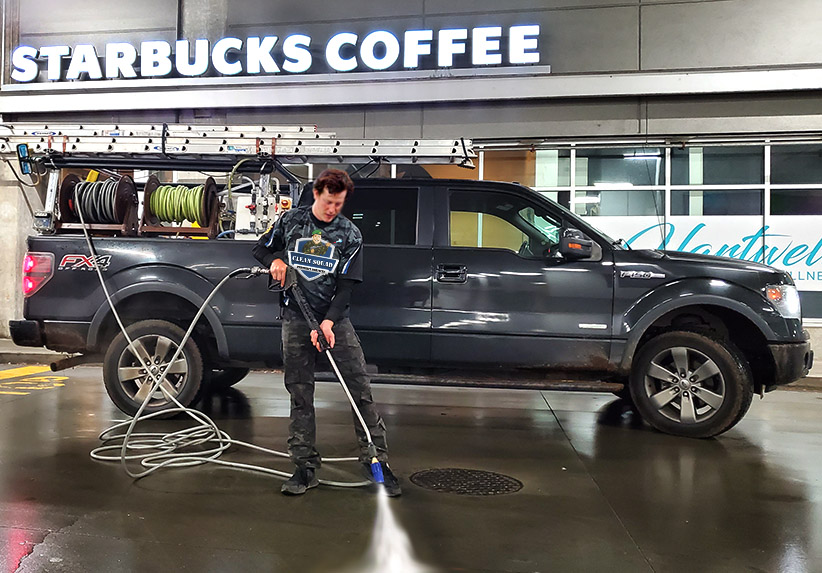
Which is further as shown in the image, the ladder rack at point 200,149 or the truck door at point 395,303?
the ladder rack at point 200,149

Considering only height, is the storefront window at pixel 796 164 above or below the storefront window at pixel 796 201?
above

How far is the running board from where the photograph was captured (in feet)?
16.8

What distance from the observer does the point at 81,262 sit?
544 centimetres

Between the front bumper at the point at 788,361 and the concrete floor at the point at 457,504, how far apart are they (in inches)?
23.6

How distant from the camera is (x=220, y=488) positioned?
3934mm

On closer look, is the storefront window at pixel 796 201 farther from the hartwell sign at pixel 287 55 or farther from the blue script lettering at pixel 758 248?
the hartwell sign at pixel 287 55

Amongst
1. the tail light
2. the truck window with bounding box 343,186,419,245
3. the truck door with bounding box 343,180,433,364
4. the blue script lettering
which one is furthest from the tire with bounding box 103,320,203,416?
the blue script lettering

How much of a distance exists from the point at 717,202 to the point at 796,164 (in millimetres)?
1337

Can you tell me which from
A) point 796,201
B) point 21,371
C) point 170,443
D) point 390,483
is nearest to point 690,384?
point 390,483

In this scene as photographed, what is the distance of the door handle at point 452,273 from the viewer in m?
5.25

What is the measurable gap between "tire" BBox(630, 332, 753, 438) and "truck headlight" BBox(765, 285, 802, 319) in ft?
1.60

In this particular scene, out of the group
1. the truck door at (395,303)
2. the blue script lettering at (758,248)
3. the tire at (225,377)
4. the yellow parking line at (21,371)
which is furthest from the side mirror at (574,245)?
the yellow parking line at (21,371)

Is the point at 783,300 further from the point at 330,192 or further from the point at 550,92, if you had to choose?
the point at 550,92

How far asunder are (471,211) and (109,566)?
379 cm
